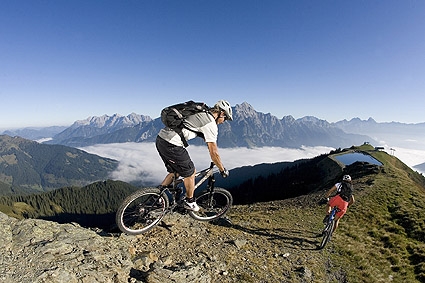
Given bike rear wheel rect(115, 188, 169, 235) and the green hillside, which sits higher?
bike rear wheel rect(115, 188, 169, 235)

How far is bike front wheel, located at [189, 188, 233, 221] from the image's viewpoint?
11.7 m

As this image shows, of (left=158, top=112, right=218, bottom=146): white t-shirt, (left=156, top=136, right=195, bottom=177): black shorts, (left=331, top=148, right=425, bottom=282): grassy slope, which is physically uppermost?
(left=158, top=112, right=218, bottom=146): white t-shirt

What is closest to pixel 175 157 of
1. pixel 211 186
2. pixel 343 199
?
pixel 211 186

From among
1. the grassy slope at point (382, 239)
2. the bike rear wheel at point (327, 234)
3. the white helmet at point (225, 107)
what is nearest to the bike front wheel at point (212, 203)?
the white helmet at point (225, 107)

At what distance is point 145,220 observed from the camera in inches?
412

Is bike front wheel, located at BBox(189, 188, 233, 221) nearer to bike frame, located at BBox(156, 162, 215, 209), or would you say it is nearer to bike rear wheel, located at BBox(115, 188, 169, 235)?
bike frame, located at BBox(156, 162, 215, 209)

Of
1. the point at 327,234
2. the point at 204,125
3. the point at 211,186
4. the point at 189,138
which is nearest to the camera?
the point at 204,125

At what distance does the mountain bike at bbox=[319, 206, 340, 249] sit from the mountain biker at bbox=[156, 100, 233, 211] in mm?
8928

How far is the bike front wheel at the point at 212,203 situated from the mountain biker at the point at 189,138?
2.48m

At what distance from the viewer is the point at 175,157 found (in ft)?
28.6

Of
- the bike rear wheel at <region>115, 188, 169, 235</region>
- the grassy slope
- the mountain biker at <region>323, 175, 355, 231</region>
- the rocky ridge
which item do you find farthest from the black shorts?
the mountain biker at <region>323, 175, 355, 231</region>

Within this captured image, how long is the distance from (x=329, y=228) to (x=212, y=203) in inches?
303

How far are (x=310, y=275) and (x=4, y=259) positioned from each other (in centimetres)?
1134

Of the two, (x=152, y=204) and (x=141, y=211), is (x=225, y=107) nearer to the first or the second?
(x=152, y=204)
